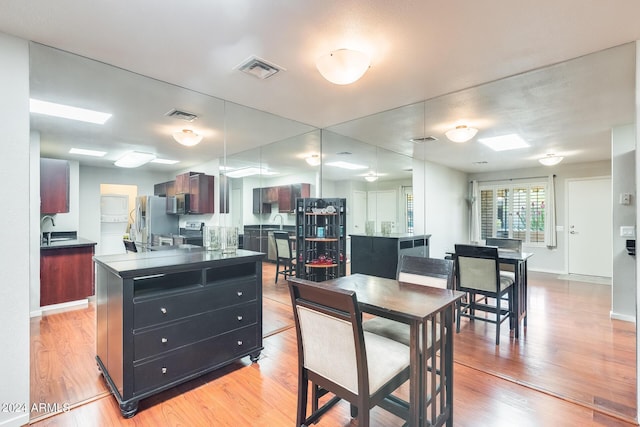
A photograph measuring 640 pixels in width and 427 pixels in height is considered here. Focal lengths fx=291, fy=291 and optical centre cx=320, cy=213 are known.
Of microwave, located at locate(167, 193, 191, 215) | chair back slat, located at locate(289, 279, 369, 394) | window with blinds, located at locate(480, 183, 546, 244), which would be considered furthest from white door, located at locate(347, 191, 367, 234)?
chair back slat, located at locate(289, 279, 369, 394)

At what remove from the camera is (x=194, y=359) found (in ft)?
7.04

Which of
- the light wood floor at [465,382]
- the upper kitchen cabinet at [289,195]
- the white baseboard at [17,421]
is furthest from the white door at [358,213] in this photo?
the white baseboard at [17,421]

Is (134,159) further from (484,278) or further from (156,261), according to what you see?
(484,278)

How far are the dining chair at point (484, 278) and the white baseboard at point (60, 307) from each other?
11.8ft

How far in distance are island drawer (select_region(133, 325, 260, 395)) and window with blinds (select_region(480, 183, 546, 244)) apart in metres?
2.81

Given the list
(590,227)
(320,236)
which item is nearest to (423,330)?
(590,227)

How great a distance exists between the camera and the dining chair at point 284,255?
4480 millimetres

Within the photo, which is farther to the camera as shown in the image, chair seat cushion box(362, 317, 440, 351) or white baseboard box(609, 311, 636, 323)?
white baseboard box(609, 311, 636, 323)

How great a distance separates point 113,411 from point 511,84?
158 inches

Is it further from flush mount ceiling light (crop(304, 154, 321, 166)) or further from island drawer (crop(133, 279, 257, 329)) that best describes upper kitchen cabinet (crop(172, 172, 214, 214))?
flush mount ceiling light (crop(304, 154, 321, 166))

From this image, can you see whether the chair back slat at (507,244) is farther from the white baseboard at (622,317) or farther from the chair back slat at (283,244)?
the chair back slat at (283,244)

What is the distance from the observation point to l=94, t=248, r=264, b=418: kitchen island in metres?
1.87

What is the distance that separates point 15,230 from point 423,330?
2549 mm

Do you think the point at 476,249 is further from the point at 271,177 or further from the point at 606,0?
the point at 271,177
